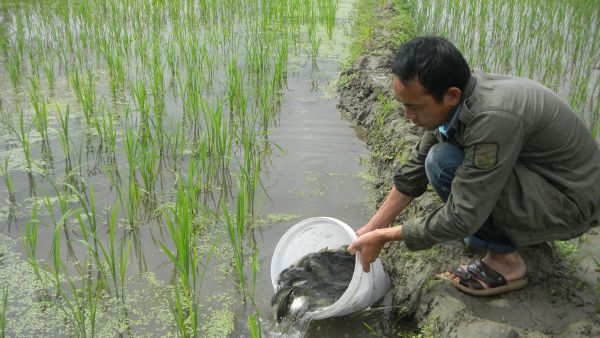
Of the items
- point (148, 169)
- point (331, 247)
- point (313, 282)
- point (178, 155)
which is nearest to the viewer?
point (313, 282)

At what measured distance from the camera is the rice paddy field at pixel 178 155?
6.56 ft

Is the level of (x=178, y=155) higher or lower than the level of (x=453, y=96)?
lower

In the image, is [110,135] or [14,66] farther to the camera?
[14,66]

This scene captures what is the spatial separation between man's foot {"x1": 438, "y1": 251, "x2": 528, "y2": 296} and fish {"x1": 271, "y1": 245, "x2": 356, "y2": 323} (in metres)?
0.47

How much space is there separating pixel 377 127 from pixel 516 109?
200 centimetres

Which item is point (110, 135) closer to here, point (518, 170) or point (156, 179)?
point (156, 179)

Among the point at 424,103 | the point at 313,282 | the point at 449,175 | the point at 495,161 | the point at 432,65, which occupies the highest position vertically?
the point at 432,65

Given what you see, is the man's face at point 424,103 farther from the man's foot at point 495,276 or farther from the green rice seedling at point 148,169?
the green rice seedling at point 148,169

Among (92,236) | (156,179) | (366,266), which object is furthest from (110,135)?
(366,266)

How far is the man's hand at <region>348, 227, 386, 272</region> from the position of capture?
1.75m

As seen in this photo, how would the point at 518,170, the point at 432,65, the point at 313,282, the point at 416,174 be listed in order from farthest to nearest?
the point at 313,282 < the point at 416,174 < the point at 518,170 < the point at 432,65

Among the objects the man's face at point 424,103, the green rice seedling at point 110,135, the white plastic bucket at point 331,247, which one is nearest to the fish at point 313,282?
the white plastic bucket at point 331,247

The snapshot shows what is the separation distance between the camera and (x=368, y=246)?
177cm

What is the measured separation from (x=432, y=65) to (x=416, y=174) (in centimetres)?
59
